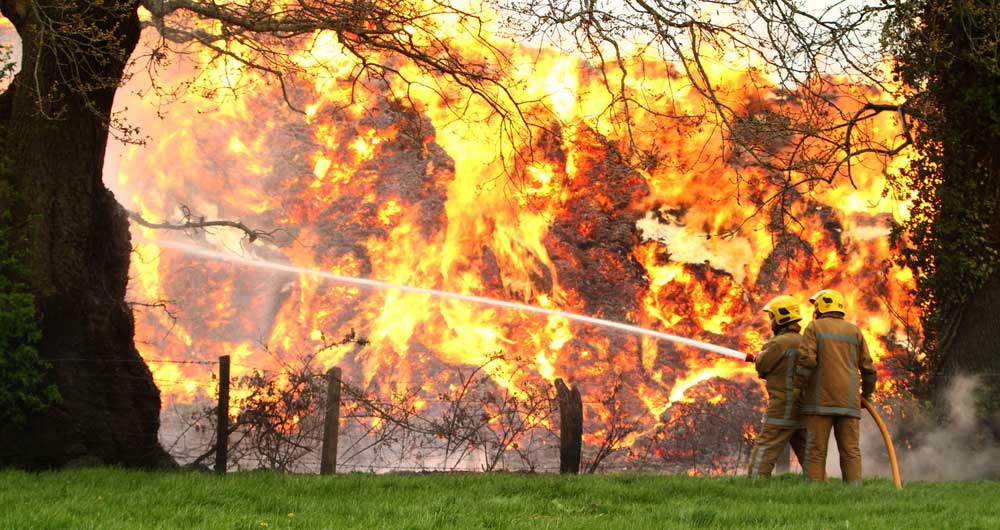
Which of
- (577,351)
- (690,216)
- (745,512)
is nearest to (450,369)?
(577,351)

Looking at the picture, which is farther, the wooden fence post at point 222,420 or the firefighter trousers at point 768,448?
the wooden fence post at point 222,420

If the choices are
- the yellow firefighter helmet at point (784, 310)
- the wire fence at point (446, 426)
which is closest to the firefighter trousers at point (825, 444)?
the yellow firefighter helmet at point (784, 310)

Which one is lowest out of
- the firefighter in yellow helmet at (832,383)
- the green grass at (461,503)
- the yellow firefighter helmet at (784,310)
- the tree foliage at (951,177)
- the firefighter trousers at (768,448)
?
the green grass at (461,503)

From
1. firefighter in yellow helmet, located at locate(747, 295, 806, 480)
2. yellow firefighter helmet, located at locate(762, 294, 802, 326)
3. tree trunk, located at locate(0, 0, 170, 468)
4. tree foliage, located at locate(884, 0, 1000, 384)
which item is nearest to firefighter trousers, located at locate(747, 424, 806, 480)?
firefighter in yellow helmet, located at locate(747, 295, 806, 480)

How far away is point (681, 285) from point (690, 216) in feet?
5.89

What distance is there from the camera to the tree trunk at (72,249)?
9.15 metres

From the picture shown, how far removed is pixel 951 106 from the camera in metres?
12.0

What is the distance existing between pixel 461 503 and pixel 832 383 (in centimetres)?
378

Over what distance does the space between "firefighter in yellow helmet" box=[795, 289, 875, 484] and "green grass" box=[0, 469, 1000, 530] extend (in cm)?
39

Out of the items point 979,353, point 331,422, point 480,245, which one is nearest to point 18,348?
point 331,422

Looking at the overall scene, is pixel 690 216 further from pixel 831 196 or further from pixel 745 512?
pixel 745 512

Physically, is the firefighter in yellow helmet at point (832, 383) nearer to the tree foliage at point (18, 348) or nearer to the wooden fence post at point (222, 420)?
the wooden fence post at point (222, 420)

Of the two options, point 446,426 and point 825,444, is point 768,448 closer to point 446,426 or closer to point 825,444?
point 825,444

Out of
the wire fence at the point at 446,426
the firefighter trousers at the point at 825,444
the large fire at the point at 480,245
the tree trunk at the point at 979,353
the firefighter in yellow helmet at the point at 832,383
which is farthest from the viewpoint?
the large fire at the point at 480,245
